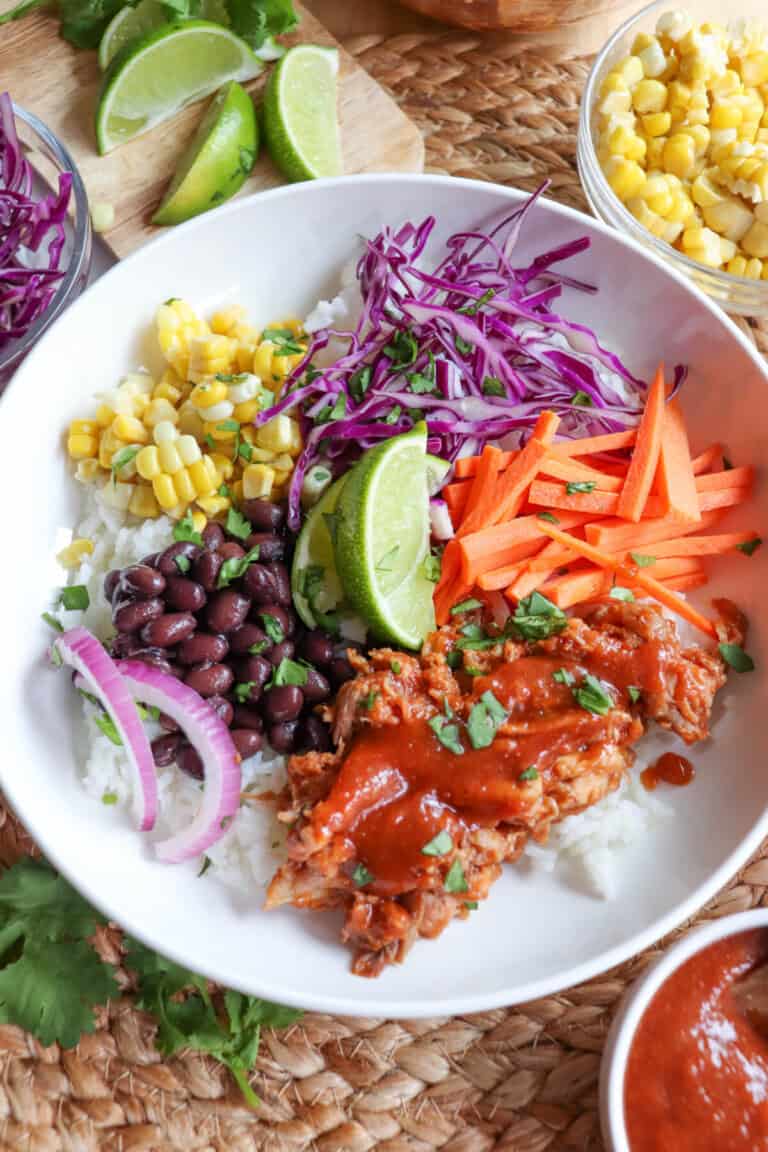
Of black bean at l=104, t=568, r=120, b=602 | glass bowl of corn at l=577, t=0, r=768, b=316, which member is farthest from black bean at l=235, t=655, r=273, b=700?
glass bowl of corn at l=577, t=0, r=768, b=316

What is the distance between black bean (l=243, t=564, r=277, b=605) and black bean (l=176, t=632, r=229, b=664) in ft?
0.55

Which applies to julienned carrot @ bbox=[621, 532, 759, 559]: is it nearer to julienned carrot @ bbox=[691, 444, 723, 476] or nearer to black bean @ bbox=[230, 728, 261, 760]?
julienned carrot @ bbox=[691, 444, 723, 476]

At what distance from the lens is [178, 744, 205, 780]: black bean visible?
3.04 metres

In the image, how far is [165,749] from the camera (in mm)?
3055

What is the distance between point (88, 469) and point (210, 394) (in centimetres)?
47

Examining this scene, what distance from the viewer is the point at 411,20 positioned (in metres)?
4.24

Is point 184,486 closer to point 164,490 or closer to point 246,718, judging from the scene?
point 164,490

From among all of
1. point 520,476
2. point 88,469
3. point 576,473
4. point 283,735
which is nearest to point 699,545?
point 576,473

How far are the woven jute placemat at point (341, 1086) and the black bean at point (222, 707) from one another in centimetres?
80

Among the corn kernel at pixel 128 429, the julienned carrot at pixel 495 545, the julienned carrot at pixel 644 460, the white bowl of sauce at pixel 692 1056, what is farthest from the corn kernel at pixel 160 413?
the white bowl of sauce at pixel 692 1056

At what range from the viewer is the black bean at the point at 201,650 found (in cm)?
305

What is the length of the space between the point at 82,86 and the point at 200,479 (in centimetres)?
183

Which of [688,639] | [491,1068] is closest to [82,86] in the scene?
[688,639]

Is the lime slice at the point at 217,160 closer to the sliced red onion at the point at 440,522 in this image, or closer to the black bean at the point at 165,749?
the sliced red onion at the point at 440,522
